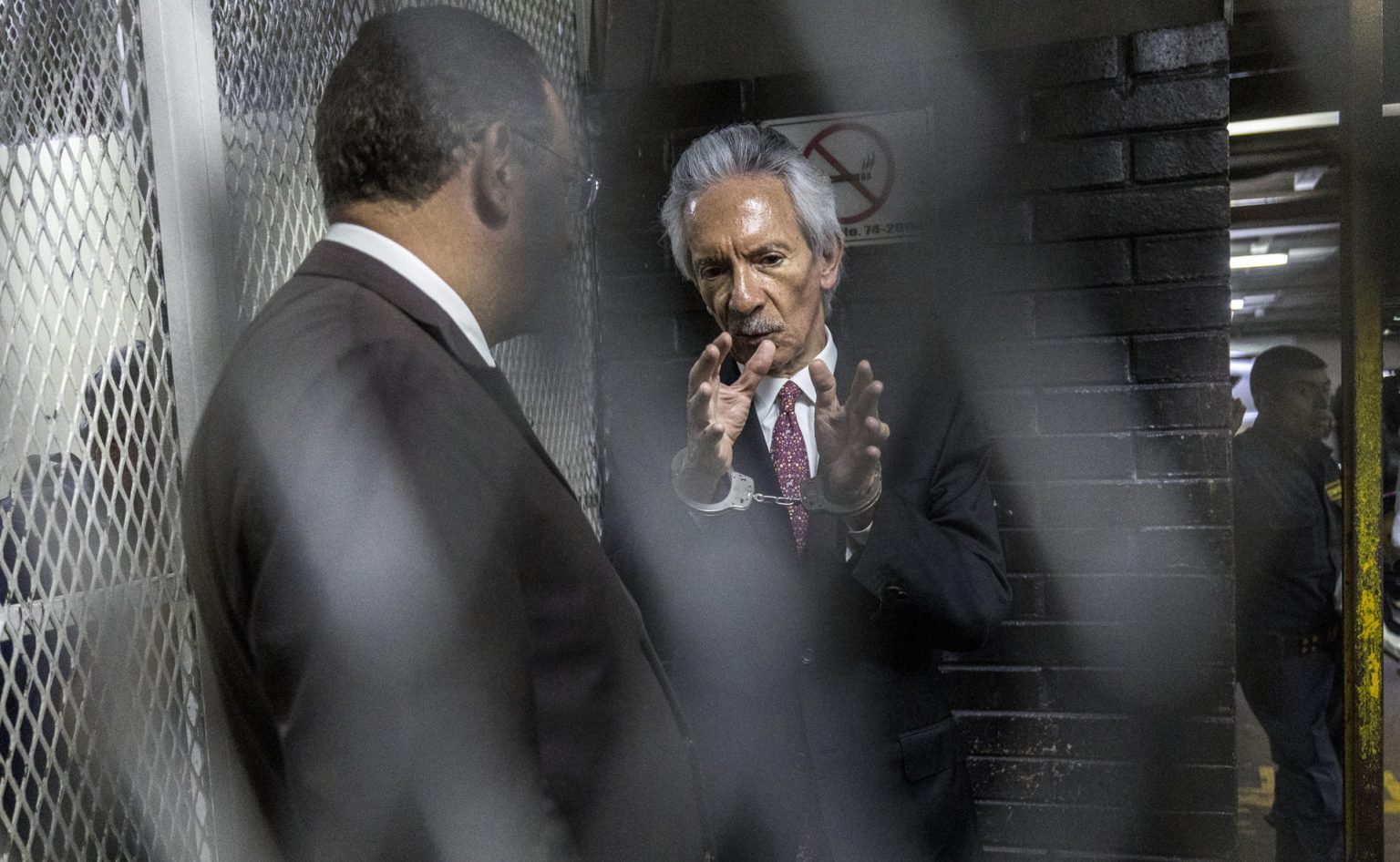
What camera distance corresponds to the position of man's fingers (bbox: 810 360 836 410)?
1.26 metres

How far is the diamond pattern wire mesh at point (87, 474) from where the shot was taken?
85 cm

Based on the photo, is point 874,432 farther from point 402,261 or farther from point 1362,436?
point 1362,436

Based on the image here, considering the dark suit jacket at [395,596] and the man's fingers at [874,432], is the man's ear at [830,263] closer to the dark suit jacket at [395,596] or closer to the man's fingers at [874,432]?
the man's fingers at [874,432]

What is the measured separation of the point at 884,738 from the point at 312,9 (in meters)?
1.27

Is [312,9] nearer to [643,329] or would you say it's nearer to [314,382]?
[314,382]

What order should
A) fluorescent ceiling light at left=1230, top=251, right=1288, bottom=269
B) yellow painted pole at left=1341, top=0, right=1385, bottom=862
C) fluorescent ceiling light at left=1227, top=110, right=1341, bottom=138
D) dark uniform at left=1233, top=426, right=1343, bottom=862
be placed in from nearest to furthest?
yellow painted pole at left=1341, top=0, right=1385, bottom=862 → dark uniform at left=1233, top=426, right=1343, bottom=862 → fluorescent ceiling light at left=1227, top=110, right=1341, bottom=138 → fluorescent ceiling light at left=1230, top=251, right=1288, bottom=269

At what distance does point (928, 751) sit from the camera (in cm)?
146

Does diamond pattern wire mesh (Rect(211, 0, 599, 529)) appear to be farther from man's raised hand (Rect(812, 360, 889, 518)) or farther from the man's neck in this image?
man's raised hand (Rect(812, 360, 889, 518))

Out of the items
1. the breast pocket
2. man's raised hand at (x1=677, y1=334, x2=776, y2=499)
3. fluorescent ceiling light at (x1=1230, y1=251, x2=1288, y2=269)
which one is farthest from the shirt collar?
fluorescent ceiling light at (x1=1230, y1=251, x2=1288, y2=269)

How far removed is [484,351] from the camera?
0.93 meters

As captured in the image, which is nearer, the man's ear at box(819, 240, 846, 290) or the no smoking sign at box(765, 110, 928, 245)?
the man's ear at box(819, 240, 846, 290)

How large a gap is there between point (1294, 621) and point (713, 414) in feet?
9.31

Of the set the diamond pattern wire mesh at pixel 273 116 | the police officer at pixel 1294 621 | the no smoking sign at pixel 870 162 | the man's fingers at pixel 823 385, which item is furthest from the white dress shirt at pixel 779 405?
the police officer at pixel 1294 621

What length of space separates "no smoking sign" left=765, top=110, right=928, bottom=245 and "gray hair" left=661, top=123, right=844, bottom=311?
17.3 inches
